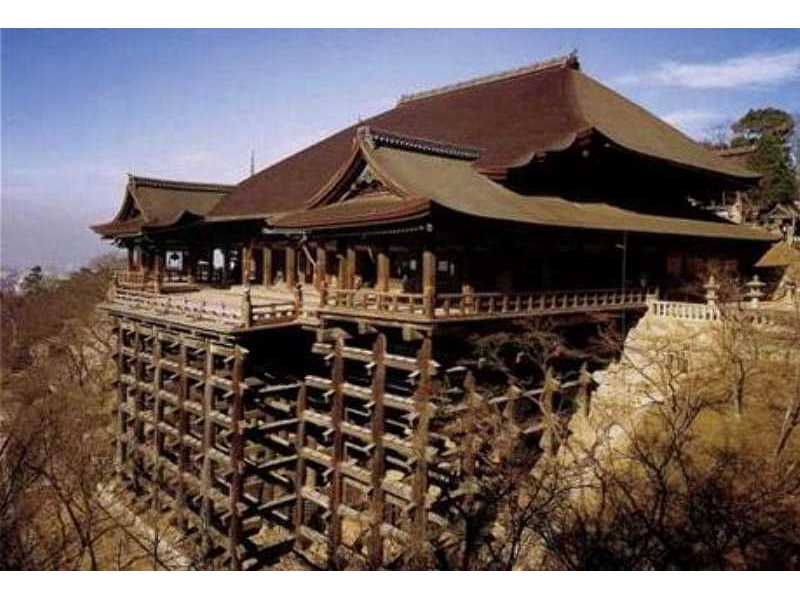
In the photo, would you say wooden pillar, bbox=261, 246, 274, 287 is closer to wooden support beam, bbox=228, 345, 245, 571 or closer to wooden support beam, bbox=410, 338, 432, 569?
wooden support beam, bbox=228, 345, 245, 571

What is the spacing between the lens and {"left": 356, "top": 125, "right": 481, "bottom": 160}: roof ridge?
12.8 m

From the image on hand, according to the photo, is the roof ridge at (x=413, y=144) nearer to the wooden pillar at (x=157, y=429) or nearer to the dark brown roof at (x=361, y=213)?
the dark brown roof at (x=361, y=213)

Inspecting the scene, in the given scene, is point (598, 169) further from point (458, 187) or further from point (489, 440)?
point (489, 440)

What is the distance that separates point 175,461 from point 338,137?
11998 mm

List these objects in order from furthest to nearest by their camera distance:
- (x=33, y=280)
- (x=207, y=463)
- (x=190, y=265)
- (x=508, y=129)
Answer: (x=33, y=280), (x=190, y=265), (x=508, y=129), (x=207, y=463)

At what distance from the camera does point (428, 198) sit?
425 inches

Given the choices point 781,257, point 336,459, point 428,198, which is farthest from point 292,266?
point 781,257

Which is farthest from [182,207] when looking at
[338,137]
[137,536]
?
[137,536]

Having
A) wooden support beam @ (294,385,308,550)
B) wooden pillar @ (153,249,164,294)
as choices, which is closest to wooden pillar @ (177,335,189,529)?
wooden support beam @ (294,385,308,550)

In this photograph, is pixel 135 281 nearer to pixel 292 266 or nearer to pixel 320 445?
pixel 292 266

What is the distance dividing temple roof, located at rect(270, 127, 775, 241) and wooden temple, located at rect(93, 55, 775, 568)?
6cm

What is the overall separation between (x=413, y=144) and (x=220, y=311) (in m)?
5.45

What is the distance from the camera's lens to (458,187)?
42.8ft

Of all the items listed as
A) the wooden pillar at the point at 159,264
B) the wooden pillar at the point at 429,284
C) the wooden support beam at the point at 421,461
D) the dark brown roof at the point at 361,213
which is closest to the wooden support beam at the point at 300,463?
the wooden support beam at the point at 421,461
